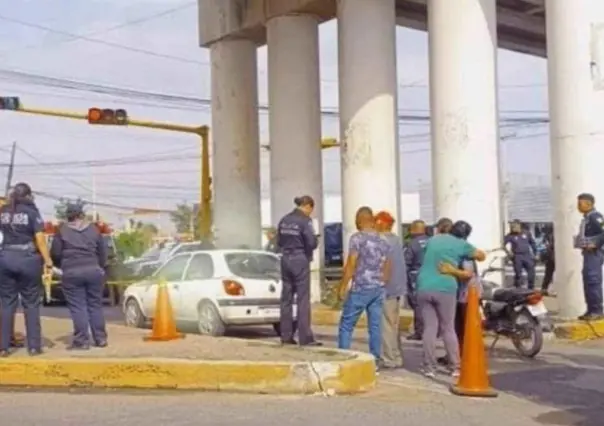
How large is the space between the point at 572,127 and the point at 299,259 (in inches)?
224

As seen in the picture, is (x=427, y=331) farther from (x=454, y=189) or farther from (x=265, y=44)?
(x=265, y=44)

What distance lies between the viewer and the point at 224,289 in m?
16.9

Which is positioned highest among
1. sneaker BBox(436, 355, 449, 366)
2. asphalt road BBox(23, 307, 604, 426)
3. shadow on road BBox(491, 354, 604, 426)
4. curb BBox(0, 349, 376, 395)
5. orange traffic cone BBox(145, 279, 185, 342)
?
orange traffic cone BBox(145, 279, 185, 342)

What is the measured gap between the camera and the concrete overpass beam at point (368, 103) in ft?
72.4

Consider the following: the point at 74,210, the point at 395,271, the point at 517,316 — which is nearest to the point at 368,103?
the point at 517,316

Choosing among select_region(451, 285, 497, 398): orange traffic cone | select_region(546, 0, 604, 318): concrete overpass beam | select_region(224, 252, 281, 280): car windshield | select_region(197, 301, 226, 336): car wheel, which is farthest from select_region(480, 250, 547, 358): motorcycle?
select_region(197, 301, 226, 336): car wheel

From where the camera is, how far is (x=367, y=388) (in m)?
10.8

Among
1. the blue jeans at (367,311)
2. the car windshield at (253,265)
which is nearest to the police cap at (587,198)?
the car windshield at (253,265)

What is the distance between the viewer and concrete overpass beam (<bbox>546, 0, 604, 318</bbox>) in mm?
16688

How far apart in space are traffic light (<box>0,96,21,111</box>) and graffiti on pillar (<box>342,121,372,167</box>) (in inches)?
390

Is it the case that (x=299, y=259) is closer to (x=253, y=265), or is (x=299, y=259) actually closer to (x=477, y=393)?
(x=477, y=393)

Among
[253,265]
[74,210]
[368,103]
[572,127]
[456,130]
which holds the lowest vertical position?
[253,265]

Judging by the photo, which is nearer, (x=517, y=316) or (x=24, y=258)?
Result: (x=24, y=258)

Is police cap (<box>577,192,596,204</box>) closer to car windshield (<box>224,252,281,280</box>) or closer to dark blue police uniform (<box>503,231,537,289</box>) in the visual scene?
car windshield (<box>224,252,281,280</box>)
